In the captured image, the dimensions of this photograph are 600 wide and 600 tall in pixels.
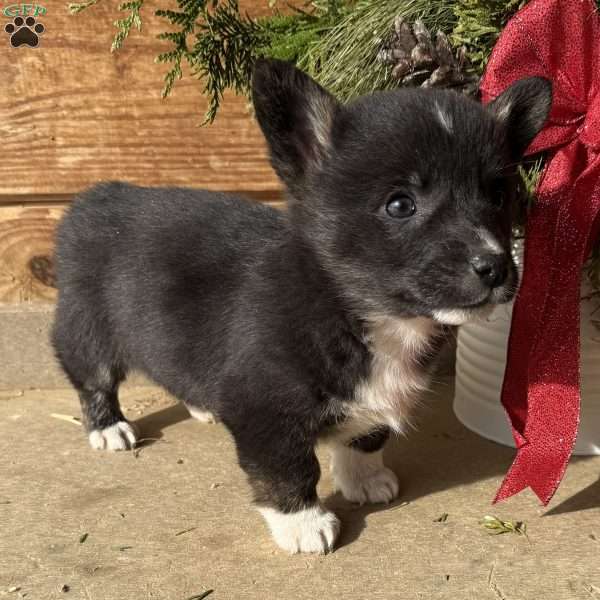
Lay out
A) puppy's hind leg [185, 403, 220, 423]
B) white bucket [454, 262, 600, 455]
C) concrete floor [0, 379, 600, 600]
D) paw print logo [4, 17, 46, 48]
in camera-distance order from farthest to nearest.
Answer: paw print logo [4, 17, 46, 48] → puppy's hind leg [185, 403, 220, 423] → white bucket [454, 262, 600, 455] → concrete floor [0, 379, 600, 600]

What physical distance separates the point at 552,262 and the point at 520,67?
0.52 m

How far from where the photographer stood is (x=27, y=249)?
3582 mm

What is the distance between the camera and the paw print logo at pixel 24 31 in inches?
131

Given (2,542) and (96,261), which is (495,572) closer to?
(2,542)

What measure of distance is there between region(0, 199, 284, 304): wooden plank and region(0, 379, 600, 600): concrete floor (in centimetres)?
71

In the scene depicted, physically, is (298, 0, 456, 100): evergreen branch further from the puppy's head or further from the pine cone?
the puppy's head

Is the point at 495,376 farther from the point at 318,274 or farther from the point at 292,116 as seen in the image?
the point at 292,116


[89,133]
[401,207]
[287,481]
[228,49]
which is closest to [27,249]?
[89,133]

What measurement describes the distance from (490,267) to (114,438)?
1.55m

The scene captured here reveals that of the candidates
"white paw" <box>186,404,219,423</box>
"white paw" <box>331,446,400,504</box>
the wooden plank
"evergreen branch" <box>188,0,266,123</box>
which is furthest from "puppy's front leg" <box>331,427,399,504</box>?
the wooden plank

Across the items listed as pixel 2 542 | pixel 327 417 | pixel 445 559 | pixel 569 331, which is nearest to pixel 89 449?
pixel 2 542

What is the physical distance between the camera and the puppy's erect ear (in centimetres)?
216

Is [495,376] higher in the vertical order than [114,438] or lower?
higher

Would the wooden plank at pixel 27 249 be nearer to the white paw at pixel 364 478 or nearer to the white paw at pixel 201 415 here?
the white paw at pixel 201 415
